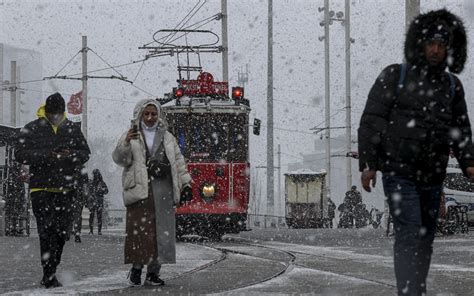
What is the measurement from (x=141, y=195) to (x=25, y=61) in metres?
141

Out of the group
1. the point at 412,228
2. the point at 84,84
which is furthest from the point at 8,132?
the point at 84,84

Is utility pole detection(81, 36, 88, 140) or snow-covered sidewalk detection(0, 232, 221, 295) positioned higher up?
utility pole detection(81, 36, 88, 140)

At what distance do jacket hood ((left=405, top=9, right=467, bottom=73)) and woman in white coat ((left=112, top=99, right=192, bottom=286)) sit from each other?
346 centimetres

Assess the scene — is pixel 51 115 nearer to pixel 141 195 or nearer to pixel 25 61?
pixel 141 195

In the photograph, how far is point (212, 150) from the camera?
62.9 ft

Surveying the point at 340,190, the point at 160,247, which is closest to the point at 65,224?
the point at 160,247

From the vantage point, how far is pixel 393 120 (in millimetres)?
5508

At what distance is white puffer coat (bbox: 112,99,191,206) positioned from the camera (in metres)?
8.58

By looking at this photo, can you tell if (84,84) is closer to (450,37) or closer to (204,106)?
(204,106)

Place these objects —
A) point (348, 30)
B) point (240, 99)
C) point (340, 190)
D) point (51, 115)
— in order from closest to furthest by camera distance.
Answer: point (51, 115), point (240, 99), point (348, 30), point (340, 190)

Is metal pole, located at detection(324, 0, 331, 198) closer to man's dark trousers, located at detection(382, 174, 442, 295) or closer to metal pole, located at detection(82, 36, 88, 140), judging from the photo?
metal pole, located at detection(82, 36, 88, 140)

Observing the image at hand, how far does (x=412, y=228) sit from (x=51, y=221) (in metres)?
4.33

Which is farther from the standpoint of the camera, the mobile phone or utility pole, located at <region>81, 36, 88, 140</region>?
utility pole, located at <region>81, 36, 88, 140</region>

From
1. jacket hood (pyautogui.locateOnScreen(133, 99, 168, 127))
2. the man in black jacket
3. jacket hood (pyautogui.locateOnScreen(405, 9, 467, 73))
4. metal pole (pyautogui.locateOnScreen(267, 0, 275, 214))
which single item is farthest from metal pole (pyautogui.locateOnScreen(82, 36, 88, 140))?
jacket hood (pyautogui.locateOnScreen(405, 9, 467, 73))
